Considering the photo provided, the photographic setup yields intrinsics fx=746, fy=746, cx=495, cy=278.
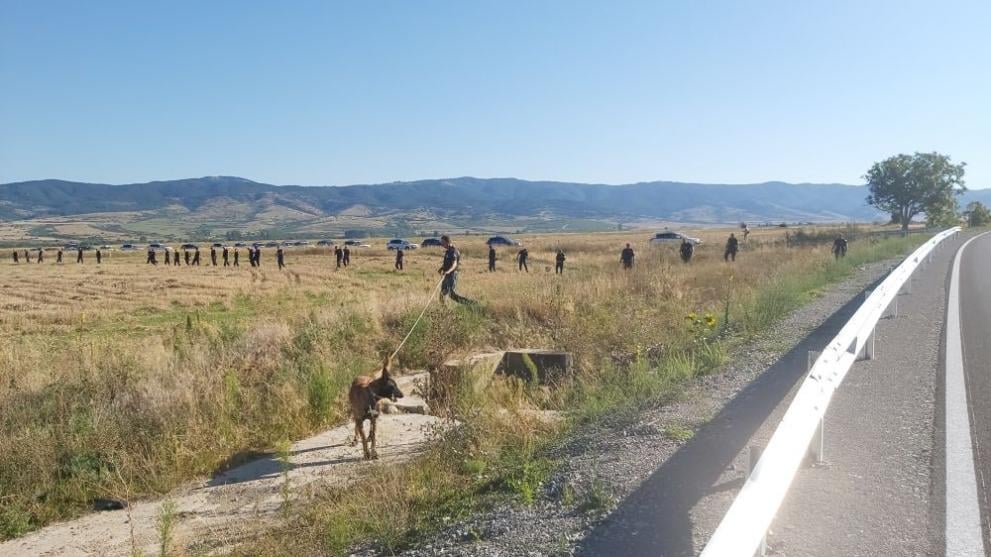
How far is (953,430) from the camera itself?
16.2 feet

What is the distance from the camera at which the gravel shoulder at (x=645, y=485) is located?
142 inches

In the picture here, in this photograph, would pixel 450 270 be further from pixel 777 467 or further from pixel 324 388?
pixel 777 467

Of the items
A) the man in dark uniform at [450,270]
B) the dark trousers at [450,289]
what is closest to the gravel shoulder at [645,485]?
the man in dark uniform at [450,270]

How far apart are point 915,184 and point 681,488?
78.8m

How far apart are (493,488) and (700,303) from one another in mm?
11864

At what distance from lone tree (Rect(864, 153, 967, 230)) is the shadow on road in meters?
74.3

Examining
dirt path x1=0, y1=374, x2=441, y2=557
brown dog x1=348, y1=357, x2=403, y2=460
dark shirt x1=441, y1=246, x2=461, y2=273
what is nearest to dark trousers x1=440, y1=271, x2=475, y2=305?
dark shirt x1=441, y1=246, x2=461, y2=273

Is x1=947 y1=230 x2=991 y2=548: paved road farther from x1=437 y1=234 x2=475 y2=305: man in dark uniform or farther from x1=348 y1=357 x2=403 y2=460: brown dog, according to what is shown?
x1=437 y1=234 x2=475 y2=305: man in dark uniform

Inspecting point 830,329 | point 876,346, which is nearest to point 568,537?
point 876,346

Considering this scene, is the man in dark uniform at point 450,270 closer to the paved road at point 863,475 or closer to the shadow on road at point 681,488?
the paved road at point 863,475

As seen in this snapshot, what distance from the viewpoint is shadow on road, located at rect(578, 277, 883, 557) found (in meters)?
3.46

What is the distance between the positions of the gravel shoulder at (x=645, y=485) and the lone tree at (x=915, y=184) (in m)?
74.4

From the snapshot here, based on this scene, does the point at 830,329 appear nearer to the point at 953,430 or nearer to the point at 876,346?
the point at 876,346

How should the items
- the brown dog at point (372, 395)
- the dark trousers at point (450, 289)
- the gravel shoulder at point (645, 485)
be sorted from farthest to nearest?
the dark trousers at point (450, 289)
the brown dog at point (372, 395)
the gravel shoulder at point (645, 485)
